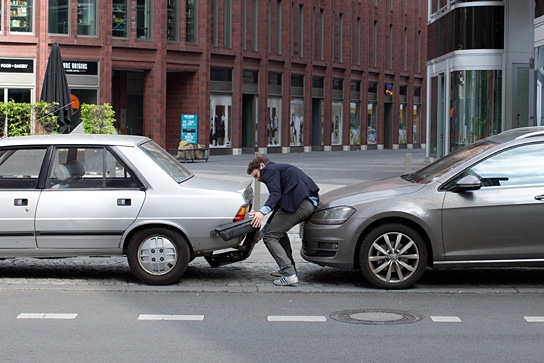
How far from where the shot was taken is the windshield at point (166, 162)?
33.8ft

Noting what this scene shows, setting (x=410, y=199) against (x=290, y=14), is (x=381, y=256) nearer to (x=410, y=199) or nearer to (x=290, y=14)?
(x=410, y=199)

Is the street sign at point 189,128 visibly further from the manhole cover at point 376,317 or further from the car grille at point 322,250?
the manhole cover at point 376,317

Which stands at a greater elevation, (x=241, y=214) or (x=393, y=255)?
(x=241, y=214)

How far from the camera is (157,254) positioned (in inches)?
394

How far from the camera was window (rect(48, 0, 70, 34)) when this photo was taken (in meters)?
43.0

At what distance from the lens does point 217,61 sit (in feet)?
159

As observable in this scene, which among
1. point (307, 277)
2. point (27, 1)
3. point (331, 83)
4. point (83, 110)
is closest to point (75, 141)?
point (307, 277)

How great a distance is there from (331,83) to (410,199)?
50.1m

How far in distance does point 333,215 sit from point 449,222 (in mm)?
1117

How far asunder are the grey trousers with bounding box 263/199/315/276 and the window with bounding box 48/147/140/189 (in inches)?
55.1

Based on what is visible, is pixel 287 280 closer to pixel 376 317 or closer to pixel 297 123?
pixel 376 317

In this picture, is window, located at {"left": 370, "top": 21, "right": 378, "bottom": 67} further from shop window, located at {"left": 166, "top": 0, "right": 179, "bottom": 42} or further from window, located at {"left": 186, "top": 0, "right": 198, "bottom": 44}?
shop window, located at {"left": 166, "top": 0, "right": 179, "bottom": 42}

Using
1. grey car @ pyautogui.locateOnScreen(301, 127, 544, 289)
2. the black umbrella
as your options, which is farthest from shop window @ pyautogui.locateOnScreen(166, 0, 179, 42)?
grey car @ pyautogui.locateOnScreen(301, 127, 544, 289)

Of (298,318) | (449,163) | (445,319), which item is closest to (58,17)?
(449,163)
